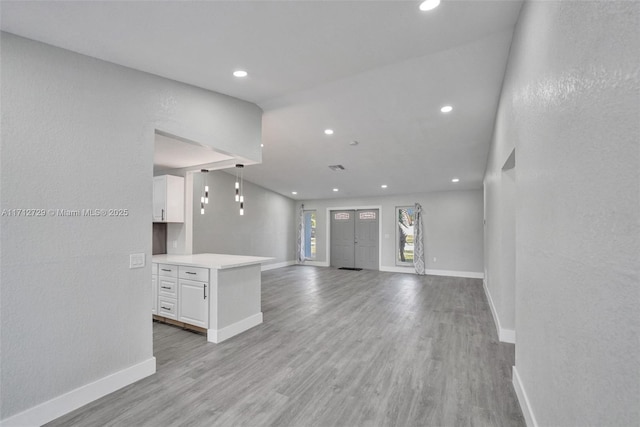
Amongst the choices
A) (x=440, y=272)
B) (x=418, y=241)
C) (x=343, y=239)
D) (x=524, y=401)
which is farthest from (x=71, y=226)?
(x=440, y=272)

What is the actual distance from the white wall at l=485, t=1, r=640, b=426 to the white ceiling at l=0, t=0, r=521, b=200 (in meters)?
0.78

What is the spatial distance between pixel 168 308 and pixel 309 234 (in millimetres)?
6770

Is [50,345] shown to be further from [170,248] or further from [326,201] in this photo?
[326,201]

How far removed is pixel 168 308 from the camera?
3949 mm

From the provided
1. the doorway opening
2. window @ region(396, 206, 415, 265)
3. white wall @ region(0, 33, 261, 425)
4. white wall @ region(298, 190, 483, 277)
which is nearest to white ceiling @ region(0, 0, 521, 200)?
white wall @ region(0, 33, 261, 425)

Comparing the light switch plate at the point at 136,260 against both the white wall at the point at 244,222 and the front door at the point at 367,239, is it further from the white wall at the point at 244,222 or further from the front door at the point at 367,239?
the front door at the point at 367,239

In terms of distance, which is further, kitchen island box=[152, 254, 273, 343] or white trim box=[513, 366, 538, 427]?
kitchen island box=[152, 254, 273, 343]

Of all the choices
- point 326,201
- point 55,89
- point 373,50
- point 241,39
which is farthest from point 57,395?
point 326,201

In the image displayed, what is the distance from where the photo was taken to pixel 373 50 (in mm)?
2502

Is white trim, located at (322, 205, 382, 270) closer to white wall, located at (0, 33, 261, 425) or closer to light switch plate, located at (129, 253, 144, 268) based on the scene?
white wall, located at (0, 33, 261, 425)

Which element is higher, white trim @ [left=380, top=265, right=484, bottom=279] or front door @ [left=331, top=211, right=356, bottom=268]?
front door @ [left=331, top=211, right=356, bottom=268]

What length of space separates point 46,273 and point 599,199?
3198 millimetres

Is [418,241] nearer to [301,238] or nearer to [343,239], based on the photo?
[343,239]

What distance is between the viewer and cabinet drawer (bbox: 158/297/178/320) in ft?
12.7
